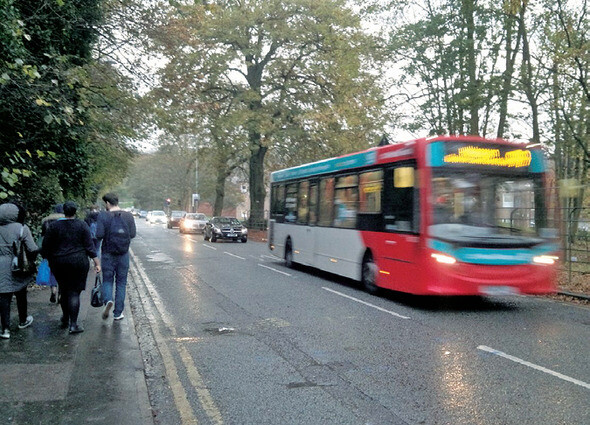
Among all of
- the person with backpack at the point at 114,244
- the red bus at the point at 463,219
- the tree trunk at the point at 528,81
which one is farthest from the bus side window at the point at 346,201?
the tree trunk at the point at 528,81

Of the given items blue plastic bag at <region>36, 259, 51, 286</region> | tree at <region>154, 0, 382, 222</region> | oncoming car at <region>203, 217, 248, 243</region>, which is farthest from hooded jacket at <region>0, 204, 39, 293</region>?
oncoming car at <region>203, 217, 248, 243</region>

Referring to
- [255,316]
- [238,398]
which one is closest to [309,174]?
[255,316]

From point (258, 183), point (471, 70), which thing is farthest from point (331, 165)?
point (258, 183)

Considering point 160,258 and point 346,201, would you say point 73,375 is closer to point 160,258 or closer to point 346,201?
point 346,201

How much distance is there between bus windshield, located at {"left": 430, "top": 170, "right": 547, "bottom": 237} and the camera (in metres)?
9.92

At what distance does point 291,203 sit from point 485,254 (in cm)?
829

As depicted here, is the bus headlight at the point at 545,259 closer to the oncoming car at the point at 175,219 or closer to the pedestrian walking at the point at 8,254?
the pedestrian walking at the point at 8,254

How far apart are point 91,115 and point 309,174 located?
19.1ft

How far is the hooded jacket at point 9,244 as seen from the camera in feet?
24.4

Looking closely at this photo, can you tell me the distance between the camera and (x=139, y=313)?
9.99m

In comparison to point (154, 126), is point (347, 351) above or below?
below

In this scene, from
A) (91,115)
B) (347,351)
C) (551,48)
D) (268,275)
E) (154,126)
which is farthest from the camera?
(154,126)

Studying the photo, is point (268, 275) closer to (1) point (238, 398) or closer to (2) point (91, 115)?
(2) point (91, 115)

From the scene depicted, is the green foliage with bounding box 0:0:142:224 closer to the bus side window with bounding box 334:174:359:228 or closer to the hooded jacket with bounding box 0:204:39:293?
the hooded jacket with bounding box 0:204:39:293
